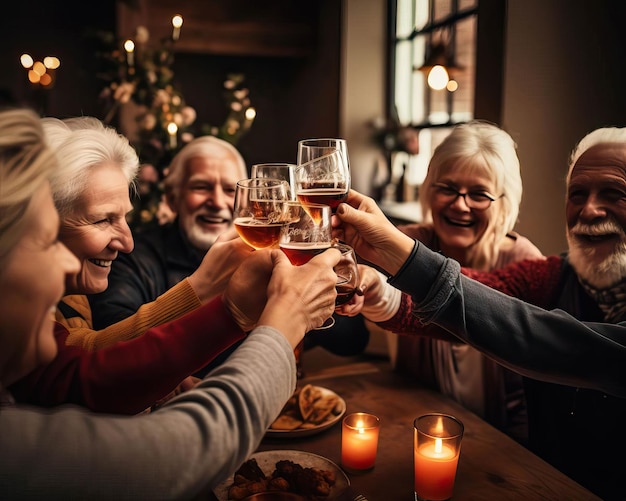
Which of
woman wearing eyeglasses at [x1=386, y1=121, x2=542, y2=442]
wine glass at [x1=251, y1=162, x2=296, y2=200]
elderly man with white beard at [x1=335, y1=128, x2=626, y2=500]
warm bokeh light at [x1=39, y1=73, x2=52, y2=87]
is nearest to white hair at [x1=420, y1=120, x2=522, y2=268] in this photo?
woman wearing eyeglasses at [x1=386, y1=121, x2=542, y2=442]

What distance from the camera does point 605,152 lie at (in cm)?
128

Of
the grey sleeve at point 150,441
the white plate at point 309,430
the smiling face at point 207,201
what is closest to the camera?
the grey sleeve at point 150,441

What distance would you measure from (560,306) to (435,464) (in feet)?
2.13

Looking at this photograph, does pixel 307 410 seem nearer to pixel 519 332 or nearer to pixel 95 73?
pixel 519 332

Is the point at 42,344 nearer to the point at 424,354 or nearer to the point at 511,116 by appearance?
the point at 424,354

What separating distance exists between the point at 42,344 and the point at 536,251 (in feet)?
4.72

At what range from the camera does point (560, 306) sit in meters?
1.48

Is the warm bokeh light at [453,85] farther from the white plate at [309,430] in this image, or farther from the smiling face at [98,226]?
the smiling face at [98,226]

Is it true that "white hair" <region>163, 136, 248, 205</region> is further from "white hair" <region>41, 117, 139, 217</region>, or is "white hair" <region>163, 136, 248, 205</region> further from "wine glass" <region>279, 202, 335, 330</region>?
"wine glass" <region>279, 202, 335, 330</region>

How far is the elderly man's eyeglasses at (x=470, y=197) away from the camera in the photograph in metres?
1.68

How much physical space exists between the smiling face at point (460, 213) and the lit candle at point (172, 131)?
111 cm

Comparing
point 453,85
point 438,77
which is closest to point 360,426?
point 438,77

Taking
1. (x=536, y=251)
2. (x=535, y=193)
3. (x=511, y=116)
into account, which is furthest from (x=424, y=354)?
(x=511, y=116)

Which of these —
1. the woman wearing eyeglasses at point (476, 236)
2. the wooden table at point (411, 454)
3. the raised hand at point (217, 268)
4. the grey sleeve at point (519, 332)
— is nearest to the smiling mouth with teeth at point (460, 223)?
the woman wearing eyeglasses at point (476, 236)
